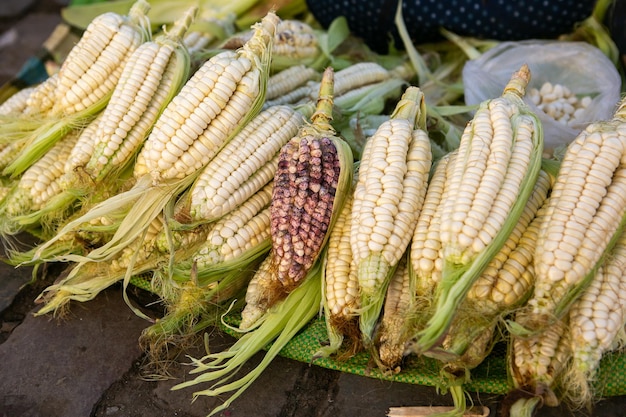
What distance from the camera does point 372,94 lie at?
121 inches

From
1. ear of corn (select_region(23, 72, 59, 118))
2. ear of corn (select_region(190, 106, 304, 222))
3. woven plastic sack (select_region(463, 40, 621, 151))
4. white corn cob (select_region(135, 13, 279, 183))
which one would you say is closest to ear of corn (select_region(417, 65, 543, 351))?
ear of corn (select_region(190, 106, 304, 222))

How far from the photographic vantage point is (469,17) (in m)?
3.31

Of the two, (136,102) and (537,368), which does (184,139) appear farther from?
(537,368)

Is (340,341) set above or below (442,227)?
below

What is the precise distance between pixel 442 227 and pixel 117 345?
4.62 feet

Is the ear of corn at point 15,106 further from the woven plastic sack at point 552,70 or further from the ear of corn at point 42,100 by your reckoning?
the woven plastic sack at point 552,70

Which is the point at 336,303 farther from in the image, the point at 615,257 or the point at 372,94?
the point at 372,94

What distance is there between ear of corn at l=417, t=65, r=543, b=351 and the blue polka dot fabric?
144 cm

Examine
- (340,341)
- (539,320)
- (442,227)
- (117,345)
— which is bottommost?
(117,345)

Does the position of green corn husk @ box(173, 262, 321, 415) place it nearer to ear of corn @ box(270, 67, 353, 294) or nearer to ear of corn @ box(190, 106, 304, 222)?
ear of corn @ box(270, 67, 353, 294)

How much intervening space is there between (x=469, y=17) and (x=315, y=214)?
73.1 inches

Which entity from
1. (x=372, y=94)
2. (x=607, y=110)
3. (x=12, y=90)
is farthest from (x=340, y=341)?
(x=12, y=90)

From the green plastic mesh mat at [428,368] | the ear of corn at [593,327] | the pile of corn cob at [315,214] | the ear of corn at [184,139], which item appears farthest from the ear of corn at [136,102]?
the ear of corn at [593,327]

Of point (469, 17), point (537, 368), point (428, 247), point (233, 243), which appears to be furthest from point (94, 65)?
point (537, 368)
